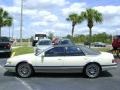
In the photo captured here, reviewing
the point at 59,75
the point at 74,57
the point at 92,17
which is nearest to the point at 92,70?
the point at 74,57

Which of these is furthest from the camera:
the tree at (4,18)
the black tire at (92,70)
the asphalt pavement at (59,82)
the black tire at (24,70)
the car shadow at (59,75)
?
the tree at (4,18)

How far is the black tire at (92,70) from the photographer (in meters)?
14.5

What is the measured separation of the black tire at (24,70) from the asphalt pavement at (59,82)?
0.24m

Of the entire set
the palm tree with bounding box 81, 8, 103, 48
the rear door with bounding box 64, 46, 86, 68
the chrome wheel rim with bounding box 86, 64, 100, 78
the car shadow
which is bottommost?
the car shadow

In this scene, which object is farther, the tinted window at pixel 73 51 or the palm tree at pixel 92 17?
the palm tree at pixel 92 17

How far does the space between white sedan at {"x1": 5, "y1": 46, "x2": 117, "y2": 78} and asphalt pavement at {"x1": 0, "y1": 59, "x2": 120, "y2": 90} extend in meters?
0.32

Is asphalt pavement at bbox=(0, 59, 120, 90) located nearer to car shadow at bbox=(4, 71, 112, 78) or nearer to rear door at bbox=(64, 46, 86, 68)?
car shadow at bbox=(4, 71, 112, 78)

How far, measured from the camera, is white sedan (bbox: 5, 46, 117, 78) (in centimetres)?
1448

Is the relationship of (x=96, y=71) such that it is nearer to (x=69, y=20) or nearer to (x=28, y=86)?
(x=28, y=86)

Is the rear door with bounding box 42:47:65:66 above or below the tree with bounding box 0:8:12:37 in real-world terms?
below

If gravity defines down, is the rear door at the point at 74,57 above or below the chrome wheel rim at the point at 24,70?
above

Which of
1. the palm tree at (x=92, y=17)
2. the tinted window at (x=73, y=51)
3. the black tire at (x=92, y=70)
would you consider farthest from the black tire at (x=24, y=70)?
the palm tree at (x=92, y=17)

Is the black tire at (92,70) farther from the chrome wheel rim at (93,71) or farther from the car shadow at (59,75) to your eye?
the car shadow at (59,75)

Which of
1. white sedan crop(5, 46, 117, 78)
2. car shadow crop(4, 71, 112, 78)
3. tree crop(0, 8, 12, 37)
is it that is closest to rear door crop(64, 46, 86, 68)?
white sedan crop(5, 46, 117, 78)
